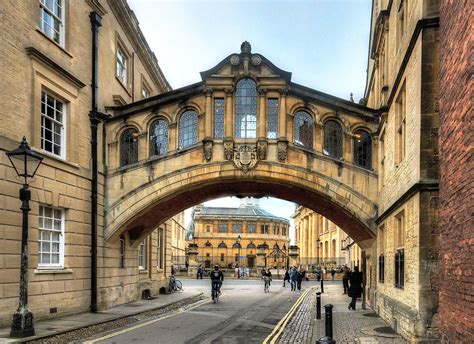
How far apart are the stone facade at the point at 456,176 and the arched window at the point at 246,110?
1084 centimetres

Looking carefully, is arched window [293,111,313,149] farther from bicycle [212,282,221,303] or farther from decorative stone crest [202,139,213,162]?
bicycle [212,282,221,303]

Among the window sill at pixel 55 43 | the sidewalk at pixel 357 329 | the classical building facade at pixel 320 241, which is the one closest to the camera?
the sidewalk at pixel 357 329

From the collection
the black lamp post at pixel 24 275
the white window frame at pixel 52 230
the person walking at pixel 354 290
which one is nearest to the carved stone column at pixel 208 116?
the white window frame at pixel 52 230

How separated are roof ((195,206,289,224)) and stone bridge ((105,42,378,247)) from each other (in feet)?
284

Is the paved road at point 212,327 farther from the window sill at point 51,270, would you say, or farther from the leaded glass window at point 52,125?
the leaded glass window at point 52,125

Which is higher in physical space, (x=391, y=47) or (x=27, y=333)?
(x=391, y=47)

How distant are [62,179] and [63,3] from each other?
5383mm

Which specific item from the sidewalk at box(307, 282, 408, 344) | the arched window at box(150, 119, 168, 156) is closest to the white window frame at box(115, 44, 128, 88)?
the arched window at box(150, 119, 168, 156)

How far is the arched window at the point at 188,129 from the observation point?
781 inches

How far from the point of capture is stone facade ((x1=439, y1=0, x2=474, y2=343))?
22.9ft

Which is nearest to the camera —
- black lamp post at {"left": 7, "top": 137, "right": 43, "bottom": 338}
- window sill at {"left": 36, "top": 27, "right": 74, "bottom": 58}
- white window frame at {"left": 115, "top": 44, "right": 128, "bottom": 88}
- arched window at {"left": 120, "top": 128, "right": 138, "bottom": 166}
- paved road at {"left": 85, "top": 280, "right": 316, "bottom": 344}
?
black lamp post at {"left": 7, "top": 137, "right": 43, "bottom": 338}

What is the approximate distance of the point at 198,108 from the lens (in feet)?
64.8

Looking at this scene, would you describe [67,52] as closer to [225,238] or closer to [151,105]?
[151,105]

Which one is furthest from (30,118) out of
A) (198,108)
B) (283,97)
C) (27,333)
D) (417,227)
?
(417,227)
